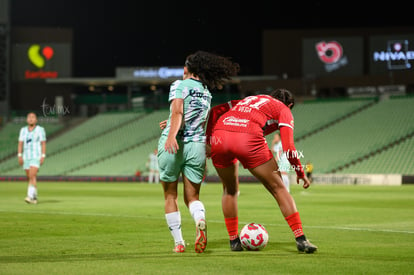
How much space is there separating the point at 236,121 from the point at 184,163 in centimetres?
98

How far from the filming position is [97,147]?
61219mm

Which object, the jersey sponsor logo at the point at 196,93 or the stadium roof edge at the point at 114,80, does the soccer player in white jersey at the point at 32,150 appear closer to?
the jersey sponsor logo at the point at 196,93

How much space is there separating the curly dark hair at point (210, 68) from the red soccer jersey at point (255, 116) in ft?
1.70

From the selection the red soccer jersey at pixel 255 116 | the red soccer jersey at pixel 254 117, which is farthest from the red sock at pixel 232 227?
the red soccer jersey at pixel 255 116

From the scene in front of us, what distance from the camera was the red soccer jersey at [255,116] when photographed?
1043cm

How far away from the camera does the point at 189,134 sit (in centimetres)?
1013

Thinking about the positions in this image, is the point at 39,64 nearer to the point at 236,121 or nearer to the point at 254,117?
the point at 236,121

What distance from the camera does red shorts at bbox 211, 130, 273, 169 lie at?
407 inches

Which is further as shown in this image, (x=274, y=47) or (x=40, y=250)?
(x=274, y=47)

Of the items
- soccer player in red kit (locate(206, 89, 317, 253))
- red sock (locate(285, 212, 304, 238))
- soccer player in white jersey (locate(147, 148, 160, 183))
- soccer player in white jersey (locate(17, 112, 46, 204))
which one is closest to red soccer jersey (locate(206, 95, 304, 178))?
soccer player in red kit (locate(206, 89, 317, 253))

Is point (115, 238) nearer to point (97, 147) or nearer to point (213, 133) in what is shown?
point (213, 133)

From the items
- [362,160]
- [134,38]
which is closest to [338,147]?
[362,160]

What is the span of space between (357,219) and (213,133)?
6.45 meters

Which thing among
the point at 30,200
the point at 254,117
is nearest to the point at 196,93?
the point at 254,117
